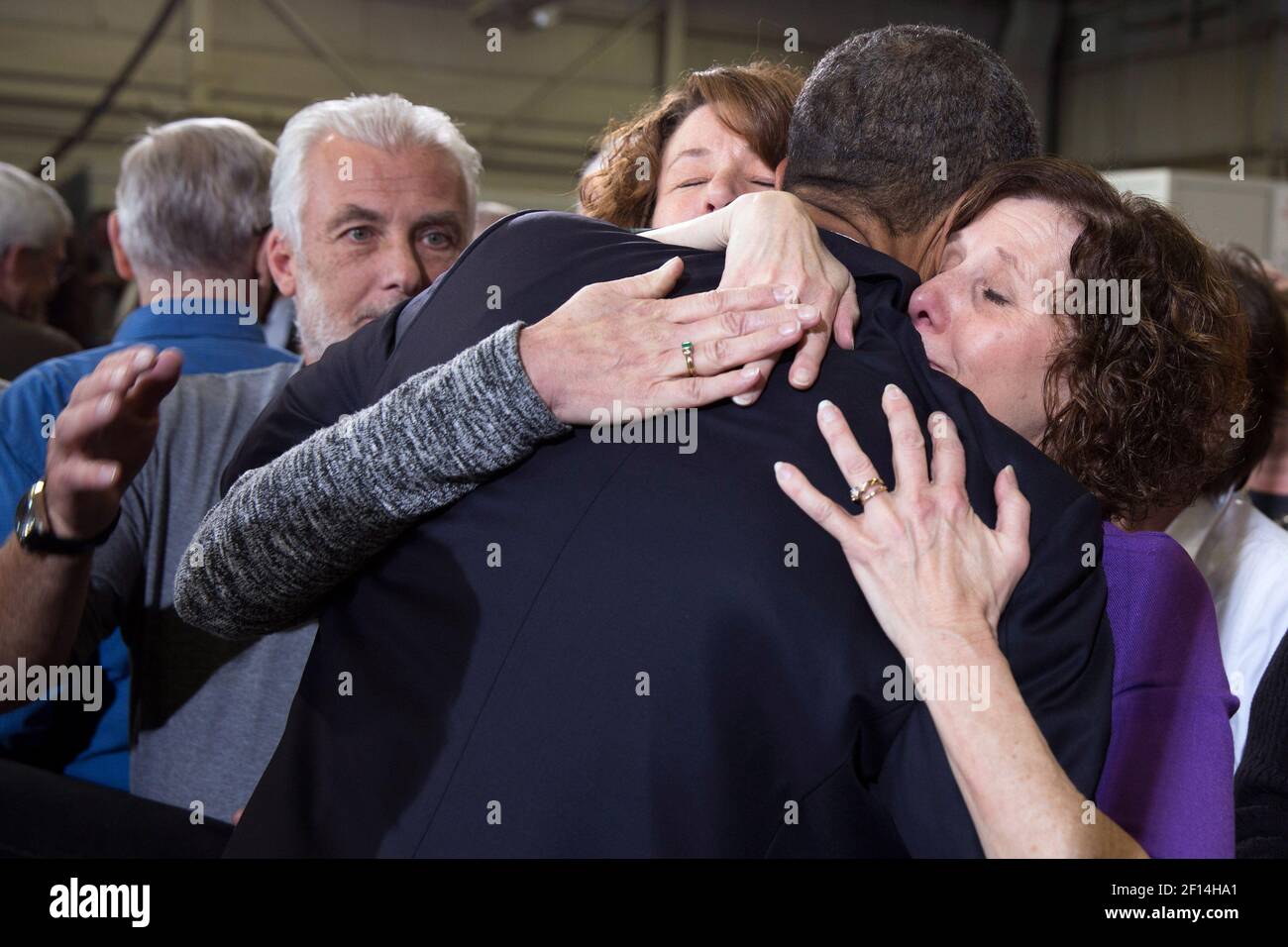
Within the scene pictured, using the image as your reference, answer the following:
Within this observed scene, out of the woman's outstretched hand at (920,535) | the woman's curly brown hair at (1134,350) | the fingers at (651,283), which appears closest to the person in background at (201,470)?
the fingers at (651,283)

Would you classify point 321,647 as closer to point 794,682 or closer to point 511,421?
point 511,421

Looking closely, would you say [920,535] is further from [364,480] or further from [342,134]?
[342,134]

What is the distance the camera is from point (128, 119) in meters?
10.3

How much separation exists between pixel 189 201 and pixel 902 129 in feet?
4.60

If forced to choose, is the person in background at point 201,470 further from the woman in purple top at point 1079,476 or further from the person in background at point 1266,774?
the person in background at point 1266,774

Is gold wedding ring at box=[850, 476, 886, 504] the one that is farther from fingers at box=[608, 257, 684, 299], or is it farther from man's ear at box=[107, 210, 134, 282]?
man's ear at box=[107, 210, 134, 282]

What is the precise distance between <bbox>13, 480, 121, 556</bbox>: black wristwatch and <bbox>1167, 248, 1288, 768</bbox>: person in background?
5.00 ft

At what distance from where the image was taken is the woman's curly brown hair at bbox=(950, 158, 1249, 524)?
127 cm

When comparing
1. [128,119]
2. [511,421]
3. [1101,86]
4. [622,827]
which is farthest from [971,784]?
[1101,86]

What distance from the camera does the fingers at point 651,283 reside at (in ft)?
3.52

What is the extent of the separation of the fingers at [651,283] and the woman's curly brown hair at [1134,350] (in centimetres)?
32

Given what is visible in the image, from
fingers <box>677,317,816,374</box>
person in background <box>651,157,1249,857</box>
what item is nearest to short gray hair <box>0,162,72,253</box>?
person in background <box>651,157,1249,857</box>

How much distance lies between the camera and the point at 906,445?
100cm

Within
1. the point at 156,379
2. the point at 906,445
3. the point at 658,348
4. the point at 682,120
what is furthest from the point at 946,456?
the point at 682,120
